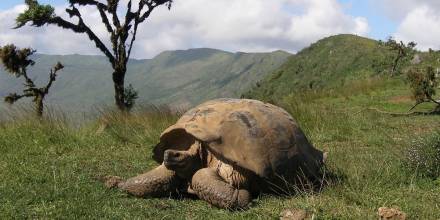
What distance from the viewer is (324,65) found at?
81000mm

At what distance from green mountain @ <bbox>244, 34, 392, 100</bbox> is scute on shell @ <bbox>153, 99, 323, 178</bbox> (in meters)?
56.3

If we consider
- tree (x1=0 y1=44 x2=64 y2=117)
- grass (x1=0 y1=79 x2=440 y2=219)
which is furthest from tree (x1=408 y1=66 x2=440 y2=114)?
tree (x1=0 y1=44 x2=64 y2=117)

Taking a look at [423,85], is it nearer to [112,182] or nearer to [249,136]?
[249,136]

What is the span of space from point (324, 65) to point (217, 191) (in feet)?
252

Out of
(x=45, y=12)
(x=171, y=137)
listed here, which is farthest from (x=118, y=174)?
(x=45, y=12)

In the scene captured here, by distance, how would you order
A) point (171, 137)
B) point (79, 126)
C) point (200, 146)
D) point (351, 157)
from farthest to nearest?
point (79, 126), point (351, 157), point (171, 137), point (200, 146)

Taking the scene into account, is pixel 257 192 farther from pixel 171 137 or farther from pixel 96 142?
pixel 96 142

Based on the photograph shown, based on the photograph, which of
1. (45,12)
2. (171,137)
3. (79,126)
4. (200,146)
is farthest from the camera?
(45,12)

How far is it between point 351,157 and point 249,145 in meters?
2.79

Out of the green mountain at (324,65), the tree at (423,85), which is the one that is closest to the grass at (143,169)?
the tree at (423,85)

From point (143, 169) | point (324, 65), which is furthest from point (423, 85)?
point (324, 65)

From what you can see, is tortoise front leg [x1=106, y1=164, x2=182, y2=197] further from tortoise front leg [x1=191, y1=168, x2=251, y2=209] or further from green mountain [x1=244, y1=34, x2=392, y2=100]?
green mountain [x1=244, y1=34, x2=392, y2=100]

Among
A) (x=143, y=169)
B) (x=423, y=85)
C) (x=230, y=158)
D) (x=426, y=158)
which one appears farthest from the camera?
(x=423, y=85)

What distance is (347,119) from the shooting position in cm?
1360
